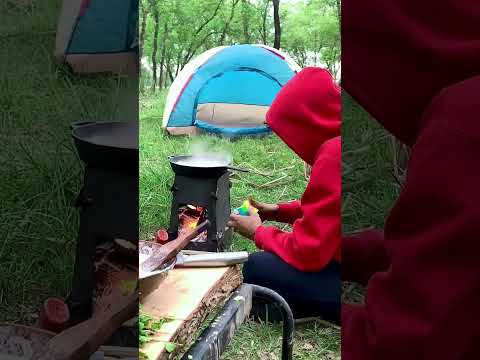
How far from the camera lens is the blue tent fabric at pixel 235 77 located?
241 cm

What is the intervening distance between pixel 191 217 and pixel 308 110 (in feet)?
3.04

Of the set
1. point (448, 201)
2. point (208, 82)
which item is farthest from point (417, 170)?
point (208, 82)

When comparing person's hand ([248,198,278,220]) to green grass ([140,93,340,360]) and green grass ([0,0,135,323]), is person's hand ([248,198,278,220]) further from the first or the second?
green grass ([0,0,135,323])

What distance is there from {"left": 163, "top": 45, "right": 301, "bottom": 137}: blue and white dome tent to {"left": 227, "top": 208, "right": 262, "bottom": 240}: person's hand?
2.12ft

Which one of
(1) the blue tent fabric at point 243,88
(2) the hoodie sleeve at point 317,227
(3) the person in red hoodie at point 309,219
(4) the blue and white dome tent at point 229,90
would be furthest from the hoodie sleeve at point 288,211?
(1) the blue tent fabric at point 243,88

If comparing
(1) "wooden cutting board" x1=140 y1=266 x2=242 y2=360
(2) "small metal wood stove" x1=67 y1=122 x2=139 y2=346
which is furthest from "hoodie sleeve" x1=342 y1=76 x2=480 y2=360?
(1) "wooden cutting board" x1=140 y1=266 x2=242 y2=360

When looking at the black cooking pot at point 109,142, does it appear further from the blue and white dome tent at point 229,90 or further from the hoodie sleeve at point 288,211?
the blue and white dome tent at point 229,90

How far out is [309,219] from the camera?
1.40 metres

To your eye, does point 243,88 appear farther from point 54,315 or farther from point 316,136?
A: point 54,315

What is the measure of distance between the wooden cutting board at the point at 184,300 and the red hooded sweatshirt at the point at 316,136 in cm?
26

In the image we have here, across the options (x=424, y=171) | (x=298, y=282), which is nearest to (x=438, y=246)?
(x=424, y=171)

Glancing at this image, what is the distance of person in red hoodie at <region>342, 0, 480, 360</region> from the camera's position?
16.9 inches

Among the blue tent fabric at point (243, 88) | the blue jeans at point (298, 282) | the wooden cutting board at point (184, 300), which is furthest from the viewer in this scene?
the blue tent fabric at point (243, 88)

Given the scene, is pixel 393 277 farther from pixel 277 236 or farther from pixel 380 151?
pixel 277 236
